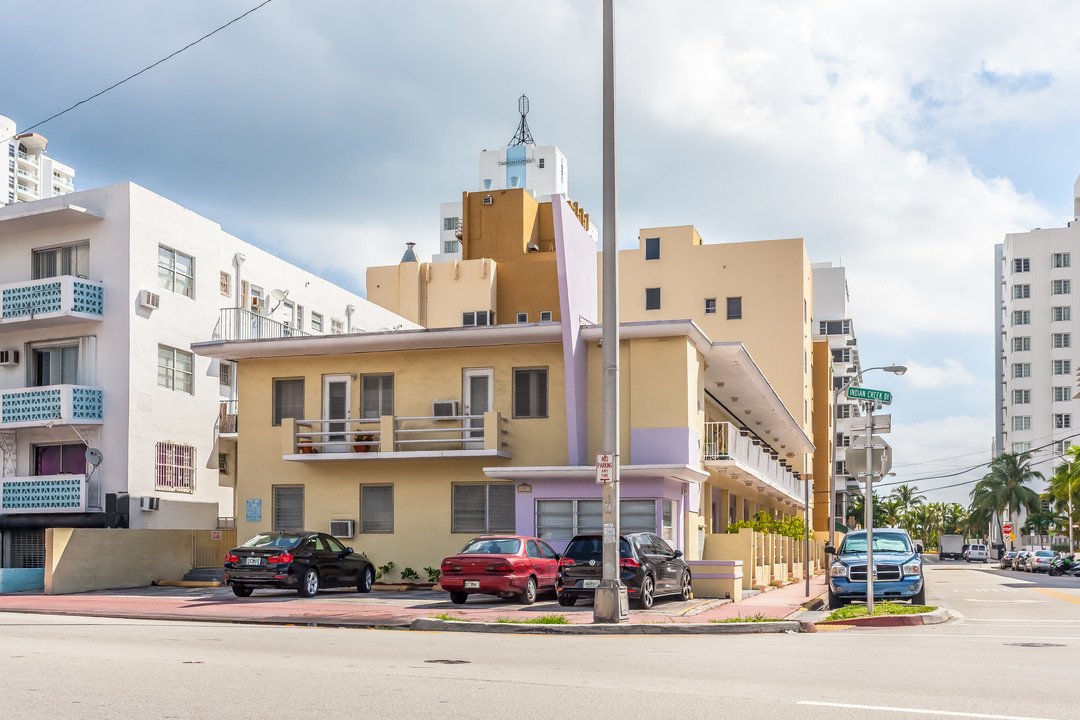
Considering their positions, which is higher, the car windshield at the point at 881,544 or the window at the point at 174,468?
the window at the point at 174,468

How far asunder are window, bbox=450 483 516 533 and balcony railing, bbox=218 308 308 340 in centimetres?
1043

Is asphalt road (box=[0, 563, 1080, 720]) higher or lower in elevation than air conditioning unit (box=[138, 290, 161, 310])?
lower

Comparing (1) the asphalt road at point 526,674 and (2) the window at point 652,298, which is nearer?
(1) the asphalt road at point 526,674

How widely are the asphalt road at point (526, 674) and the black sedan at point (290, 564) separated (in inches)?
285

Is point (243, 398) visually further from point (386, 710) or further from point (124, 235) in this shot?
point (386, 710)

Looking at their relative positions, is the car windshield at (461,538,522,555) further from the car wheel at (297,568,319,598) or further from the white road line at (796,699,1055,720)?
the white road line at (796,699,1055,720)

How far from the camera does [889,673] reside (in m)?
11.5

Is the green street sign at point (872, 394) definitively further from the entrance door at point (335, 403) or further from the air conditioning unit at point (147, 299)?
the air conditioning unit at point (147, 299)

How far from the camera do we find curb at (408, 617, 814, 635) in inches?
687

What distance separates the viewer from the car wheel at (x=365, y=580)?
1084 inches

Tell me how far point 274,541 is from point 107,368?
10.5 m

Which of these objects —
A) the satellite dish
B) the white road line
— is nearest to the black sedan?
the satellite dish

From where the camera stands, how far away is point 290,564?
24.8 metres

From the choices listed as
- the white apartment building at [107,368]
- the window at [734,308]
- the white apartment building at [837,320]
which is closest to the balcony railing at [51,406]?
the white apartment building at [107,368]
